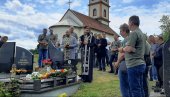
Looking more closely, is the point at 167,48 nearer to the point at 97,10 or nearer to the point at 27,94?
the point at 27,94

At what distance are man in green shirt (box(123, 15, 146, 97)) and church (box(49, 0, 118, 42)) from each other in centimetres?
4332

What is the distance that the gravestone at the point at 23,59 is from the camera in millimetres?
11266

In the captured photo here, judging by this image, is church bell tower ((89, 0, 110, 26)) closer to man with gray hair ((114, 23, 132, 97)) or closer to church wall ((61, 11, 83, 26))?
church wall ((61, 11, 83, 26))

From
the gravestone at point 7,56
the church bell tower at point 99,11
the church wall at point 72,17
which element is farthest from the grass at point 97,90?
the church bell tower at point 99,11

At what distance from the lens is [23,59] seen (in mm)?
11367

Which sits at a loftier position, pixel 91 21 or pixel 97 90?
pixel 91 21

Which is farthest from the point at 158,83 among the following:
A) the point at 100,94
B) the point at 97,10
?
the point at 97,10

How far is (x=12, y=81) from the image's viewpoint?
25.3 feet

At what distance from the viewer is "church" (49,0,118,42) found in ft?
175

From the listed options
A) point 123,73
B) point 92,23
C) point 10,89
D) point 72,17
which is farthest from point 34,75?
point 92,23

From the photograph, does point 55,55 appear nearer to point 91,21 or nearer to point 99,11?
point 91,21

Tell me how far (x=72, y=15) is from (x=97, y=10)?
12.3 metres

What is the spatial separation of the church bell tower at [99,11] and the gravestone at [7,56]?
5560 cm

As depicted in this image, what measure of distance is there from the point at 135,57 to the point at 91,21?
2164 inches
